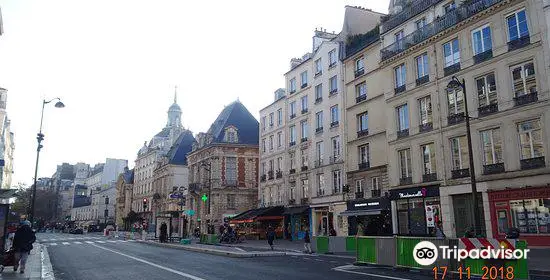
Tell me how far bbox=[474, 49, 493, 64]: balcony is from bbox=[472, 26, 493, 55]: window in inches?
7.5

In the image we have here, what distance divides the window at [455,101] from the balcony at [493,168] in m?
3.66

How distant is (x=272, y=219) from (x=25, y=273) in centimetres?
3219

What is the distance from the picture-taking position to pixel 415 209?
28.4 meters

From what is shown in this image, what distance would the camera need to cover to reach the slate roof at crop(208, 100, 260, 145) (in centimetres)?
5722

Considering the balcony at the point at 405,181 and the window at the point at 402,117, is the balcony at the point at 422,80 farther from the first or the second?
the balcony at the point at 405,181

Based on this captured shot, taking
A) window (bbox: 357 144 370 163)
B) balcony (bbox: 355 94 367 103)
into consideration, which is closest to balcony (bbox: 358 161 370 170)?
window (bbox: 357 144 370 163)

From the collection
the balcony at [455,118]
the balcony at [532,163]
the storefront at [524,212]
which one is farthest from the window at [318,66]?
the balcony at [532,163]

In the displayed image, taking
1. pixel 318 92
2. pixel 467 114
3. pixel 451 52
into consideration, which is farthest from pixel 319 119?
pixel 467 114

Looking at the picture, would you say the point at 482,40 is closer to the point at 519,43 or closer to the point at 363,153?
the point at 519,43

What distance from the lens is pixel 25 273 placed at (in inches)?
529

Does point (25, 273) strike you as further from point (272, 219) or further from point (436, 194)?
point (272, 219)

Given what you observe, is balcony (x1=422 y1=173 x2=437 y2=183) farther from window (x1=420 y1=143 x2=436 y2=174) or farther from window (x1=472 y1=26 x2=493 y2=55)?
window (x1=472 y1=26 x2=493 y2=55)

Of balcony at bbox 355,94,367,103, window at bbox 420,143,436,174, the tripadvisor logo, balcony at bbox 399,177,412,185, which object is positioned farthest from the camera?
balcony at bbox 355,94,367,103

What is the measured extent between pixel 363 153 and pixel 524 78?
548 inches
